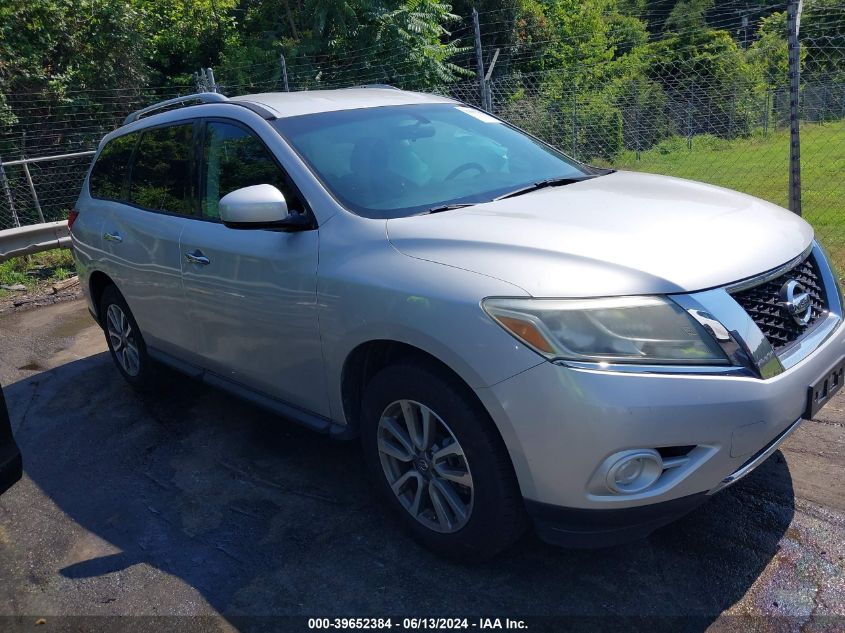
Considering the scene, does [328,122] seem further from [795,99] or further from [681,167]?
[681,167]

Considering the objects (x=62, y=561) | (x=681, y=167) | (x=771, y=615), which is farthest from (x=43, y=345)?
(x=681, y=167)

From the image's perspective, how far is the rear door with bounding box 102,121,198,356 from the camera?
414 centimetres

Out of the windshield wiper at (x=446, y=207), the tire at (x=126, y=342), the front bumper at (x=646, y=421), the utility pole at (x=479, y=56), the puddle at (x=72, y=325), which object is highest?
the utility pole at (x=479, y=56)

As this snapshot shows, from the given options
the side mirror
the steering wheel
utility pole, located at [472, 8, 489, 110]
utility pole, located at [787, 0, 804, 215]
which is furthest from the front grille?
utility pole, located at [472, 8, 489, 110]

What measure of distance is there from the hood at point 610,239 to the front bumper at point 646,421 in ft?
0.60

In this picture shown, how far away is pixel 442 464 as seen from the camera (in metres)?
2.84

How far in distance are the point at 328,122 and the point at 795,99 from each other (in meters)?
3.85

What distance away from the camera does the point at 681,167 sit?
13391 mm

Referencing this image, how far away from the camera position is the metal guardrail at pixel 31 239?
30.0 ft

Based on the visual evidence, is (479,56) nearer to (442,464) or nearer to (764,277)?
(764,277)

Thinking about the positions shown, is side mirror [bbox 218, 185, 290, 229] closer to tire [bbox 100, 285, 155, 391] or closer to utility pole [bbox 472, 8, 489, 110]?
tire [bbox 100, 285, 155, 391]

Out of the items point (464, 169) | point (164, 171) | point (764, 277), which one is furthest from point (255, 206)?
point (764, 277)

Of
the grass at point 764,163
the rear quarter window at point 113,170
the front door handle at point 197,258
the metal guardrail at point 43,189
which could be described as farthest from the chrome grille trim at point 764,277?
the metal guardrail at point 43,189

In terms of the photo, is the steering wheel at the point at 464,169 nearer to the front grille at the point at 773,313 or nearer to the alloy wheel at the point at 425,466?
the alloy wheel at the point at 425,466
